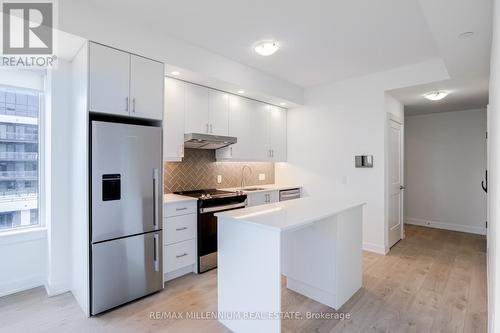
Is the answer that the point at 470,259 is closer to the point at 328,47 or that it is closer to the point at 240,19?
the point at 328,47

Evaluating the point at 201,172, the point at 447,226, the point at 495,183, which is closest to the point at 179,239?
the point at 201,172

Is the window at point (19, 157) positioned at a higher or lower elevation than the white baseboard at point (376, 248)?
higher

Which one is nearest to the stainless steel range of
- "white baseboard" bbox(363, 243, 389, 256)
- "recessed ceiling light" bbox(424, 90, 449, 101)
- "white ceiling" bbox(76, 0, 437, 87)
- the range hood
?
the range hood

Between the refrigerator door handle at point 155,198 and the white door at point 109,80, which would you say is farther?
the refrigerator door handle at point 155,198

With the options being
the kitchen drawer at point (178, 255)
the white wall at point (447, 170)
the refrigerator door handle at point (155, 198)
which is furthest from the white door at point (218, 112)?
the white wall at point (447, 170)

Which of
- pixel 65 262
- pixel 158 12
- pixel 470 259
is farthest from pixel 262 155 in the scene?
pixel 470 259

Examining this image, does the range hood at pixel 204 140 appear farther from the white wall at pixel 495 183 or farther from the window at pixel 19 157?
the white wall at pixel 495 183

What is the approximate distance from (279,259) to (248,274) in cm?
34

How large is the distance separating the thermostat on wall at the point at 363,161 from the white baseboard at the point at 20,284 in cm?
439

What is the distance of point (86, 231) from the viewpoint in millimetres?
2307

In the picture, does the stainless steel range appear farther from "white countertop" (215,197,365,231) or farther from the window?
the window

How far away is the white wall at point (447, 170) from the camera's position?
5066 mm

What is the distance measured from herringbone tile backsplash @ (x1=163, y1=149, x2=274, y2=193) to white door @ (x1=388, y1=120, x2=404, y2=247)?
2286 millimetres

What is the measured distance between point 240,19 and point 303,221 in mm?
1982
